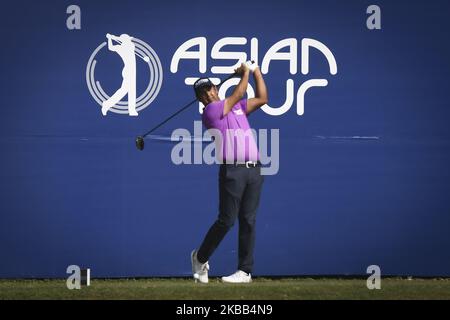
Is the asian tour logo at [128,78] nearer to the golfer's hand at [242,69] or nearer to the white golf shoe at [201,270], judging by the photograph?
the golfer's hand at [242,69]

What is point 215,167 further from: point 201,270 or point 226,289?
point 226,289

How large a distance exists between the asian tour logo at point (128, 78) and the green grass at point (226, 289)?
4.86 ft

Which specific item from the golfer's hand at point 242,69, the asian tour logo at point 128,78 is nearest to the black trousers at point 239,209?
the golfer's hand at point 242,69

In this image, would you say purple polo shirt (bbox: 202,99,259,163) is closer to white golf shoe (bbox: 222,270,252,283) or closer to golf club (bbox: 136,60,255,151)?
golf club (bbox: 136,60,255,151)

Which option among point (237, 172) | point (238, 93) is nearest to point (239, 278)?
point (237, 172)

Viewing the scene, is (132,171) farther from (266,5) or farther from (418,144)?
(418,144)

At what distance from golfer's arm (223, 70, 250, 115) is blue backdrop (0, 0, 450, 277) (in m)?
0.52

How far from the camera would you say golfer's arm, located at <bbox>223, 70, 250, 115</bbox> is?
768 centimetres

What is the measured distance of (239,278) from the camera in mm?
8031

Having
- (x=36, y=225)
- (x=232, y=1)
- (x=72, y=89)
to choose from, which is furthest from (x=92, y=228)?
(x=232, y=1)

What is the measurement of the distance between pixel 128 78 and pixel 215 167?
1060 mm

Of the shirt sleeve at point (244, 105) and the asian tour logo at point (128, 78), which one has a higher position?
the asian tour logo at point (128, 78)

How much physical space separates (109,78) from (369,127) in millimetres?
2266

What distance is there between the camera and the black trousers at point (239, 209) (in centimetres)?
785
